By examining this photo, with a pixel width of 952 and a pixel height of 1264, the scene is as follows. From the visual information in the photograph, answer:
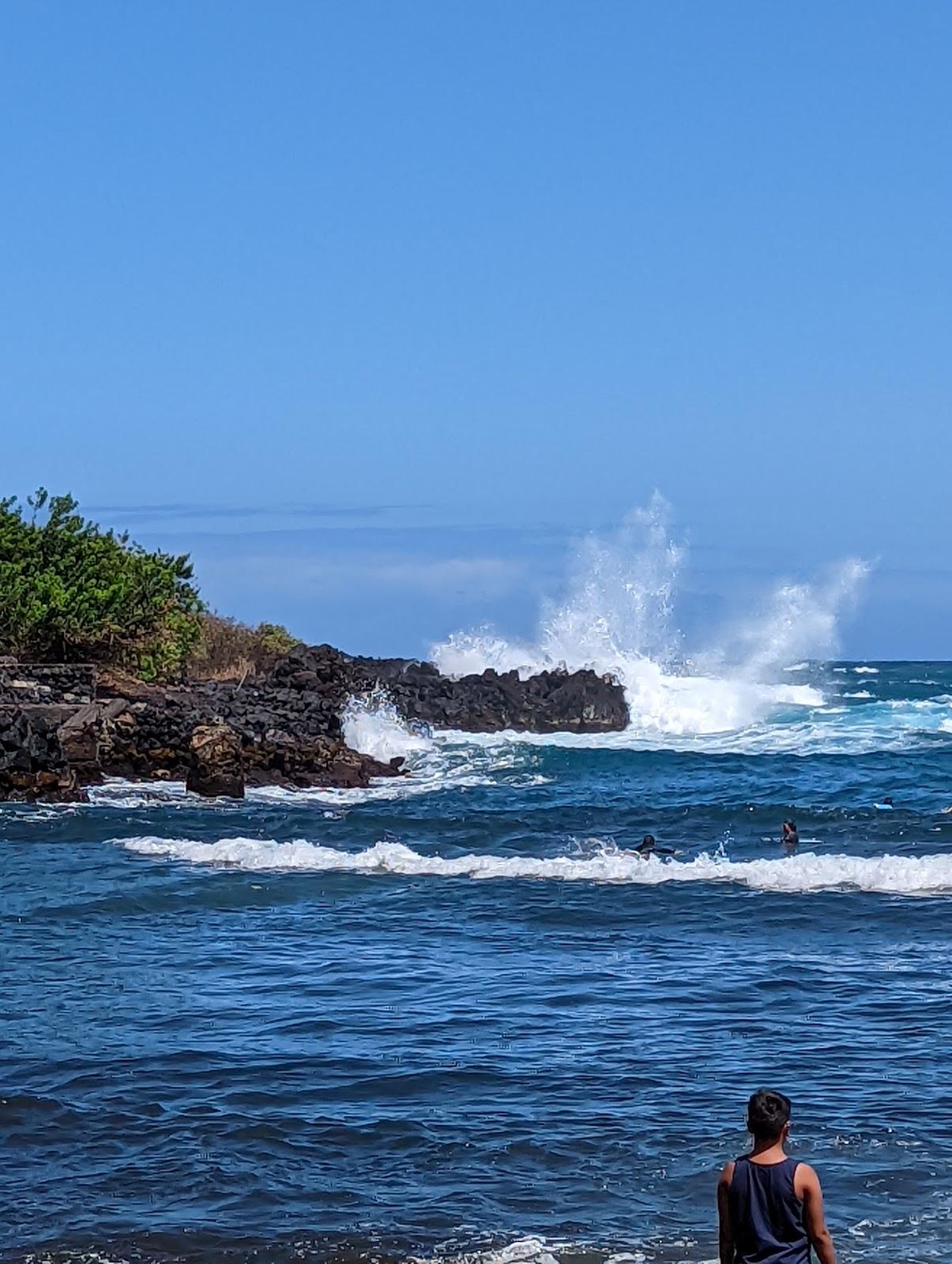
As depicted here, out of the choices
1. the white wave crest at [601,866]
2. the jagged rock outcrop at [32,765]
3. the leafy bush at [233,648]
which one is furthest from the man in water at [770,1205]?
the leafy bush at [233,648]

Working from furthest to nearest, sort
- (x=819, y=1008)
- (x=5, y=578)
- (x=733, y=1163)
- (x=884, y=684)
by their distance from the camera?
(x=884, y=684) < (x=5, y=578) < (x=819, y=1008) < (x=733, y=1163)

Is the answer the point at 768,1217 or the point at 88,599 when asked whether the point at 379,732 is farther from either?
the point at 768,1217

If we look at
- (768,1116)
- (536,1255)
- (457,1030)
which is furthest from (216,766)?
(768,1116)

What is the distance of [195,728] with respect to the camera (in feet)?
107

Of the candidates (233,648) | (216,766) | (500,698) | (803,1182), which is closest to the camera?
(803,1182)

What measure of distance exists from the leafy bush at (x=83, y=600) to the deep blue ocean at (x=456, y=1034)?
15.4 meters

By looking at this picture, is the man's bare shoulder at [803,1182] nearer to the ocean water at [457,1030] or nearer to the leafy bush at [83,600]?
the ocean water at [457,1030]

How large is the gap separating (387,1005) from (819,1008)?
10.9 ft

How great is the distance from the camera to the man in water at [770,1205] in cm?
592

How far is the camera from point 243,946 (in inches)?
618

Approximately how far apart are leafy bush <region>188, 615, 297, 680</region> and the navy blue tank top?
42121 millimetres

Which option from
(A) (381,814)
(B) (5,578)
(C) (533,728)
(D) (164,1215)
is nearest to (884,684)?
(C) (533,728)

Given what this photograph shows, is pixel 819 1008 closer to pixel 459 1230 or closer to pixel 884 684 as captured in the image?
pixel 459 1230

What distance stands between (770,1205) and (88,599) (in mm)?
36630
